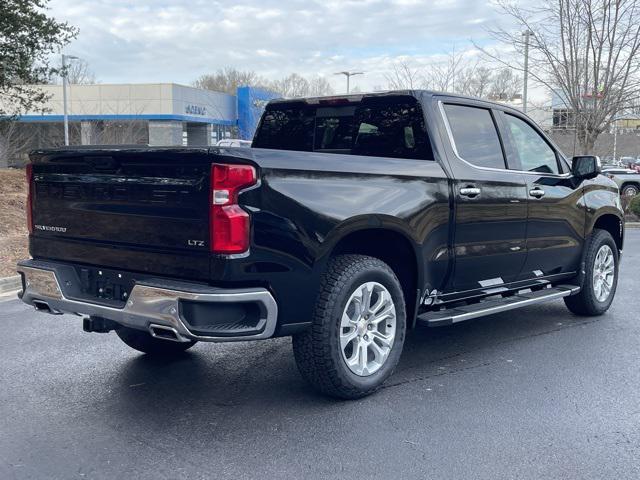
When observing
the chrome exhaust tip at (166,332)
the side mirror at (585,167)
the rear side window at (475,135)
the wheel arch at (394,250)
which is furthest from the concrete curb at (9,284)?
the side mirror at (585,167)

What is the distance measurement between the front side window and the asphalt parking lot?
4.89ft

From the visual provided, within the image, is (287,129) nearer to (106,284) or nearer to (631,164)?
(106,284)

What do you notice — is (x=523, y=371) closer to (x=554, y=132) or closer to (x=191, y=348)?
(x=191, y=348)

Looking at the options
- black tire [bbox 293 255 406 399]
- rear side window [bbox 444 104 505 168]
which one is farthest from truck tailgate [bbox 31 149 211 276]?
rear side window [bbox 444 104 505 168]

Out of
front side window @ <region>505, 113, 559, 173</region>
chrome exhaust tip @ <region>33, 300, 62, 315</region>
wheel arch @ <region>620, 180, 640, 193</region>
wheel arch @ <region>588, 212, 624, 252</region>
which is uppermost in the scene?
front side window @ <region>505, 113, 559, 173</region>

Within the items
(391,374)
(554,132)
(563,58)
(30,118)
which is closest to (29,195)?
(391,374)

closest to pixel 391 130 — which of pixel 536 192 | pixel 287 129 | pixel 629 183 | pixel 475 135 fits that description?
pixel 475 135

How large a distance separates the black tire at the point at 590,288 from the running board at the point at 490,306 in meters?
0.25

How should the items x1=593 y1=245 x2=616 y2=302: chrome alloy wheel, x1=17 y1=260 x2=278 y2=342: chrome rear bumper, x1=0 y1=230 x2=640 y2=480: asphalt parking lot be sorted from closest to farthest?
x1=0 y1=230 x2=640 y2=480: asphalt parking lot
x1=17 y1=260 x2=278 y2=342: chrome rear bumper
x1=593 y1=245 x2=616 y2=302: chrome alloy wheel

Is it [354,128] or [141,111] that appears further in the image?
[141,111]

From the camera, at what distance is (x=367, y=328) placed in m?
4.57

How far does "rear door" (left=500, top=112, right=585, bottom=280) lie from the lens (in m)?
5.98

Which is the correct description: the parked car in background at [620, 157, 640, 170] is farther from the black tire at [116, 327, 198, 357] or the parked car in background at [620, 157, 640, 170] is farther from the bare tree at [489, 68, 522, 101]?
the black tire at [116, 327, 198, 357]

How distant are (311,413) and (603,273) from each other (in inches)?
160
